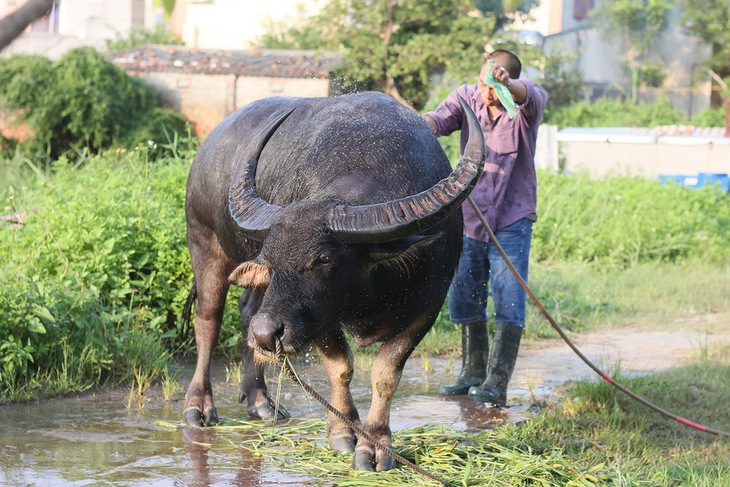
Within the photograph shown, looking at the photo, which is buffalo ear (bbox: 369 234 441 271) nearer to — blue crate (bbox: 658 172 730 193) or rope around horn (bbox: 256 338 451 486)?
rope around horn (bbox: 256 338 451 486)

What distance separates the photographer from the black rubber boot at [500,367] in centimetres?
533

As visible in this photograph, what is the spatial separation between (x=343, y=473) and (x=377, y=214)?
Result: 120 centimetres

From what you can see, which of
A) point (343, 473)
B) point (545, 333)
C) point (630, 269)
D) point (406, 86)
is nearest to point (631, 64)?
point (406, 86)

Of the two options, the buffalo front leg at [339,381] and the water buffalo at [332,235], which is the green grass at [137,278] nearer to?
the water buffalo at [332,235]

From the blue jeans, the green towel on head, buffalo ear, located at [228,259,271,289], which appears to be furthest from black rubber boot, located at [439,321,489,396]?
buffalo ear, located at [228,259,271,289]

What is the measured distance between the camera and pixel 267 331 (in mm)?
3486

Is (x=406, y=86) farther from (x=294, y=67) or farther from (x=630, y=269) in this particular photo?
(x=630, y=269)

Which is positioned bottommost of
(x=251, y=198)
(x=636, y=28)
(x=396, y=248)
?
(x=396, y=248)

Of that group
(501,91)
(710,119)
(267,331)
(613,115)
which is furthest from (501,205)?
(710,119)

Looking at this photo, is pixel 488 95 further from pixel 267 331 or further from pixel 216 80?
pixel 216 80

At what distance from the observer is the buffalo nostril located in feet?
11.5

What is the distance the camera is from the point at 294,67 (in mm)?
14164

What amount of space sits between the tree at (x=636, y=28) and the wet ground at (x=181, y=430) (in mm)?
24357

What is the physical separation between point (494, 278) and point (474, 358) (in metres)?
0.54
